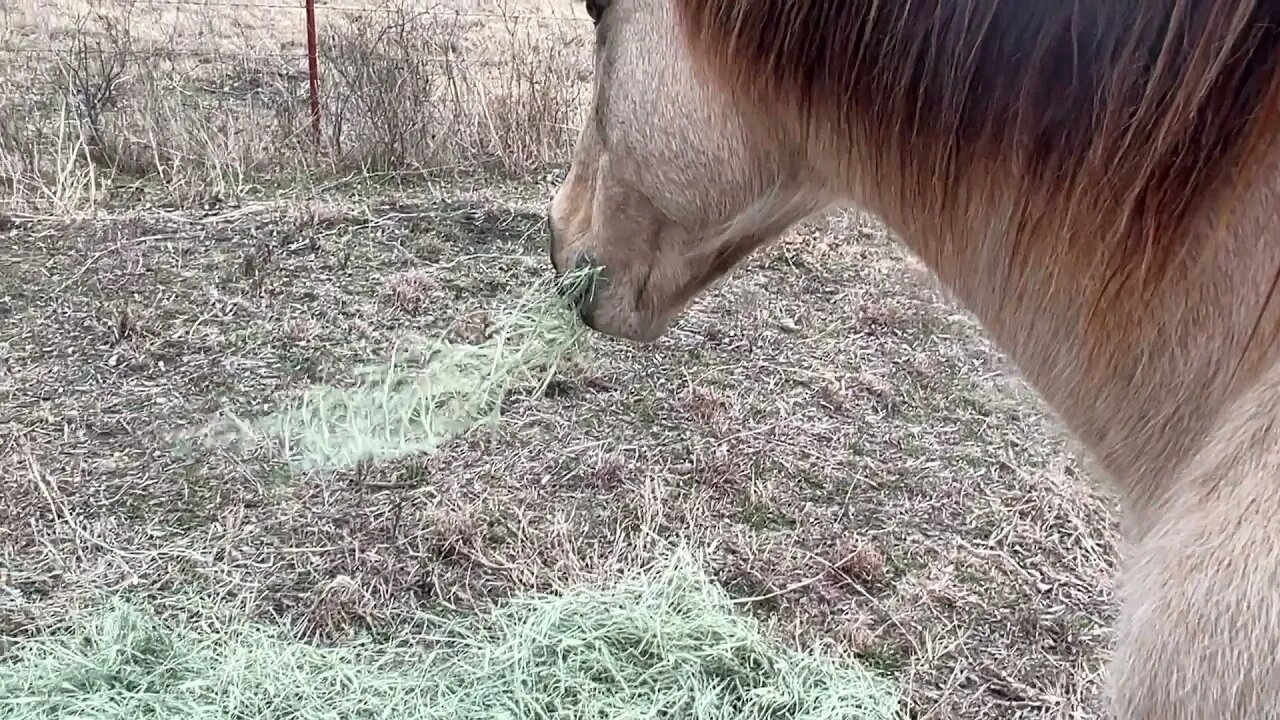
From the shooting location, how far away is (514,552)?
6.52ft

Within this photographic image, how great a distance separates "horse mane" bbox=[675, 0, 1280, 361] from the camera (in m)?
0.70

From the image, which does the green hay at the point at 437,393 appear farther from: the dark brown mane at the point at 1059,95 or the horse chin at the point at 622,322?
the dark brown mane at the point at 1059,95

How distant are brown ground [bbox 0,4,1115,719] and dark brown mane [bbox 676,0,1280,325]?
55cm

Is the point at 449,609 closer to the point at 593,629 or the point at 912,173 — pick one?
the point at 593,629

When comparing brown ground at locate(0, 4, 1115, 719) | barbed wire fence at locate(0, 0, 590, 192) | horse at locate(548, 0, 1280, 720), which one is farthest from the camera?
barbed wire fence at locate(0, 0, 590, 192)

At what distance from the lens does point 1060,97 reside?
2.54 feet

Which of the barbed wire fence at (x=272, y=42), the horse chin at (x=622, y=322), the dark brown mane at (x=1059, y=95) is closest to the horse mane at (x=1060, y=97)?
the dark brown mane at (x=1059, y=95)

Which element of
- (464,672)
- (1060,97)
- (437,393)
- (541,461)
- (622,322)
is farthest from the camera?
(541,461)

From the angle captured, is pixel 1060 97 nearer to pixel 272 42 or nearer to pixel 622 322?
pixel 622 322

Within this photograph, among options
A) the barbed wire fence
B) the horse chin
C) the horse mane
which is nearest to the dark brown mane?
the horse mane

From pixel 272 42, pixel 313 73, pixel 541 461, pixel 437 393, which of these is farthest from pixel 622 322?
pixel 272 42

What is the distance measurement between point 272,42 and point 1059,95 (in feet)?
16.3

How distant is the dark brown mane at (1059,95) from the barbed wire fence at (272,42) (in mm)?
3218

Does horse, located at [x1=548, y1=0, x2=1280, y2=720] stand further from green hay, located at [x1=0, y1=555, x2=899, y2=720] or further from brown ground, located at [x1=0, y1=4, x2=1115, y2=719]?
green hay, located at [x1=0, y1=555, x2=899, y2=720]
